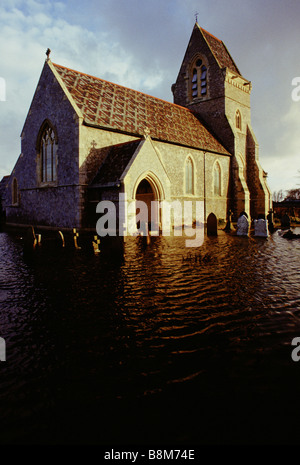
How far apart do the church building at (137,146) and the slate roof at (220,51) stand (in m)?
0.16

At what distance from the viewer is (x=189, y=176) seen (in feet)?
80.2

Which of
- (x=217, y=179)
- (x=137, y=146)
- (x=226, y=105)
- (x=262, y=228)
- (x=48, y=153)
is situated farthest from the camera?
(x=226, y=105)

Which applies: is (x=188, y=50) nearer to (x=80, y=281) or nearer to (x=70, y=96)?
(x=70, y=96)

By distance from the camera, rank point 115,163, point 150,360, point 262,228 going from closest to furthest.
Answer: point 150,360 < point 262,228 < point 115,163

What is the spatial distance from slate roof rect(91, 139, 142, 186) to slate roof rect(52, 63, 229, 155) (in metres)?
1.88

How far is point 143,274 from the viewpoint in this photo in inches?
310

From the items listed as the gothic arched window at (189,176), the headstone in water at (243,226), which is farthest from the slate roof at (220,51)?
the headstone in water at (243,226)

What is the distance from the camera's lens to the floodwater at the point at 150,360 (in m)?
2.55

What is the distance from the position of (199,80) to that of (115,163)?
18.2 meters

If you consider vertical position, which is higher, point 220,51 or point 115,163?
point 220,51

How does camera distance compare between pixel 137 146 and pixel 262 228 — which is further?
pixel 137 146

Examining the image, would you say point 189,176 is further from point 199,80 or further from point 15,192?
point 15,192

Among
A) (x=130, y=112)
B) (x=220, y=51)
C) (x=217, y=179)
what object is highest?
(x=220, y=51)

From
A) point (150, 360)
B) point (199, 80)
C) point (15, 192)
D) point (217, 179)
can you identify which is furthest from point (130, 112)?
point (150, 360)
